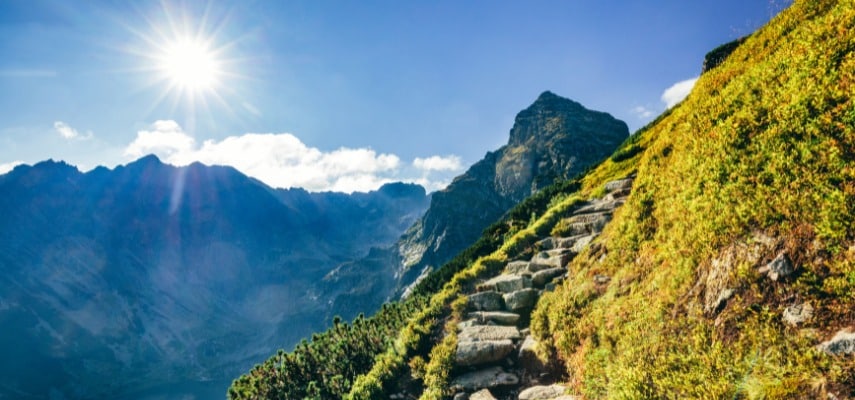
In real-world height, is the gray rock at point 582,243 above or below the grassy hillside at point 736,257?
above

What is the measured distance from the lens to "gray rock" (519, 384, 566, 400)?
1146cm

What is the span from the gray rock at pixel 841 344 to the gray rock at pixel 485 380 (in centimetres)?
856

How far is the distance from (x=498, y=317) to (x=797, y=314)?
37.4ft

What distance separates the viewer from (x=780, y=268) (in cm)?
775

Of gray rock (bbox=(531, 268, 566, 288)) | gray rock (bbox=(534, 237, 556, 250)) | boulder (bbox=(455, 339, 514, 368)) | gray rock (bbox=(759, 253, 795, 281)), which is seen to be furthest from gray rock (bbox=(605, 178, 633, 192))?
gray rock (bbox=(759, 253, 795, 281))

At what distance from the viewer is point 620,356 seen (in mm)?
10000

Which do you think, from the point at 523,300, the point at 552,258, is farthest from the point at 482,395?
the point at 552,258

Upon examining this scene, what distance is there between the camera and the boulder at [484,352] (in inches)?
577

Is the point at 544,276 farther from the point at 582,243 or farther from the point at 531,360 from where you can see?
the point at 531,360

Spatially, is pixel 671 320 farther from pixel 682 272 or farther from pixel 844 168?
pixel 844 168

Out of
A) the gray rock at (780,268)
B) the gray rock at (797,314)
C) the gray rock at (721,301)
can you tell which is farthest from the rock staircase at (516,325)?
the gray rock at (780,268)

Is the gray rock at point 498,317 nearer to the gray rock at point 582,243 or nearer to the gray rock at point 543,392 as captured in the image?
the gray rock at point 582,243

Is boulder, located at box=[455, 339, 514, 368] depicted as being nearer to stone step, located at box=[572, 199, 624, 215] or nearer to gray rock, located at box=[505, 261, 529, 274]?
gray rock, located at box=[505, 261, 529, 274]

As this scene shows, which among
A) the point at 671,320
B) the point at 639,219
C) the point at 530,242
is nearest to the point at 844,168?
the point at 671,320
